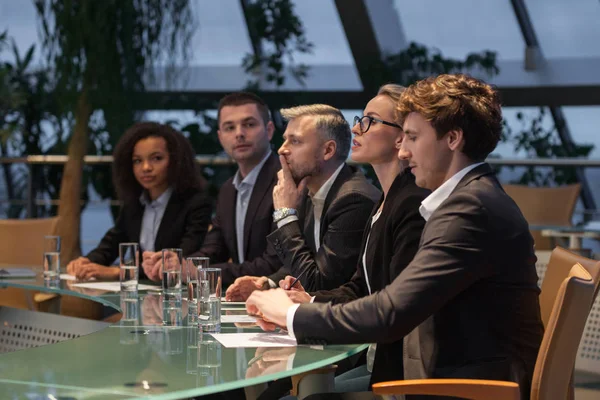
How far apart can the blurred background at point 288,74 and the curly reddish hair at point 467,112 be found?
4347 mm

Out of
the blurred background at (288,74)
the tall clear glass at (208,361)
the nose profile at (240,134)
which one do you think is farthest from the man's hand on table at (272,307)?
the blurred background at (288,74)

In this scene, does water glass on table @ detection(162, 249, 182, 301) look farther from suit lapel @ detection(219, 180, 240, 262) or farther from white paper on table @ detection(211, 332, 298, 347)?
suit lapel @ detection(219, 180, 240, 262)

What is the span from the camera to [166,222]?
4.01 m

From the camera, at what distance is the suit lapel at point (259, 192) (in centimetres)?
380

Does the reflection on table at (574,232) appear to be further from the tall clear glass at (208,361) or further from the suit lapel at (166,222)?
the tall clear glass at (208,361)

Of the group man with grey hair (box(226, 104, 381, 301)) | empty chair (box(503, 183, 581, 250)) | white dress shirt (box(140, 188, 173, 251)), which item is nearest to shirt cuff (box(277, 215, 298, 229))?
man with grey hair (box(226, 104, 381, 301))

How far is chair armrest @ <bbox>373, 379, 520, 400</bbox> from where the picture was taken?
1.85 meters

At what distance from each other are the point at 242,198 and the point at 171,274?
108 cm

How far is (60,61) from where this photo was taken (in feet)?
20.4

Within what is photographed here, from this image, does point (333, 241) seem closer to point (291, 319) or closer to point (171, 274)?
point (171, 274)

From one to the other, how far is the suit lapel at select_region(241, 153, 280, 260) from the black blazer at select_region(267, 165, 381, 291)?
78cm

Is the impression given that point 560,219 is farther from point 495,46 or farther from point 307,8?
point 307,8

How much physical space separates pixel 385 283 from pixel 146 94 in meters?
4.34

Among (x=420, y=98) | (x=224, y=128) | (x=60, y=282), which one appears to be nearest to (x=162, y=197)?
(x=224, y=128)
